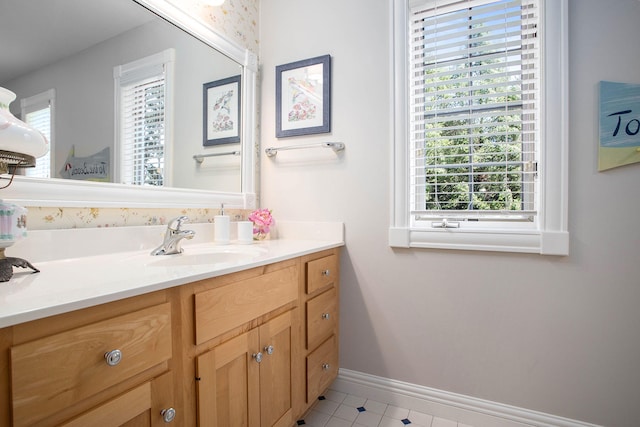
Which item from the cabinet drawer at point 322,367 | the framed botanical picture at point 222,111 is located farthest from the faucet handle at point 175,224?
the cabinet drawer at point 322,367

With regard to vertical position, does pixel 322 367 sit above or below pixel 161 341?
below

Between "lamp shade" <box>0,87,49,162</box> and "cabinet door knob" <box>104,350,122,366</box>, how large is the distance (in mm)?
517

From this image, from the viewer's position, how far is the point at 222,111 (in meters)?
1.74

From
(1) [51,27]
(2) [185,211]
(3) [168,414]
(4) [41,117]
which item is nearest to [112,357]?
(3) [168,414]

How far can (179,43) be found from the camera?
1.47 meters

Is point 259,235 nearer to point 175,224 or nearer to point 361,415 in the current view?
point 175,224

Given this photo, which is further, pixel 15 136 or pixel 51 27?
pixel 51 27

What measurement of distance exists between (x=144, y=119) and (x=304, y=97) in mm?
865

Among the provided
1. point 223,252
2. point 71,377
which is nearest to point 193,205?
point 223,252

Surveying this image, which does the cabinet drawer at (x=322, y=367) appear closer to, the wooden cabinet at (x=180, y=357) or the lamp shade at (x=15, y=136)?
the wooden cabinet at (x=180, y=357)

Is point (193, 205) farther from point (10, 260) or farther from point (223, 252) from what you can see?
point (10, 260)

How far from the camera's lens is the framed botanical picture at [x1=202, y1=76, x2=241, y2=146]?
166 centimetres

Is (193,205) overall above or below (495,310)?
above

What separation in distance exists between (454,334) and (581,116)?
1099mm
